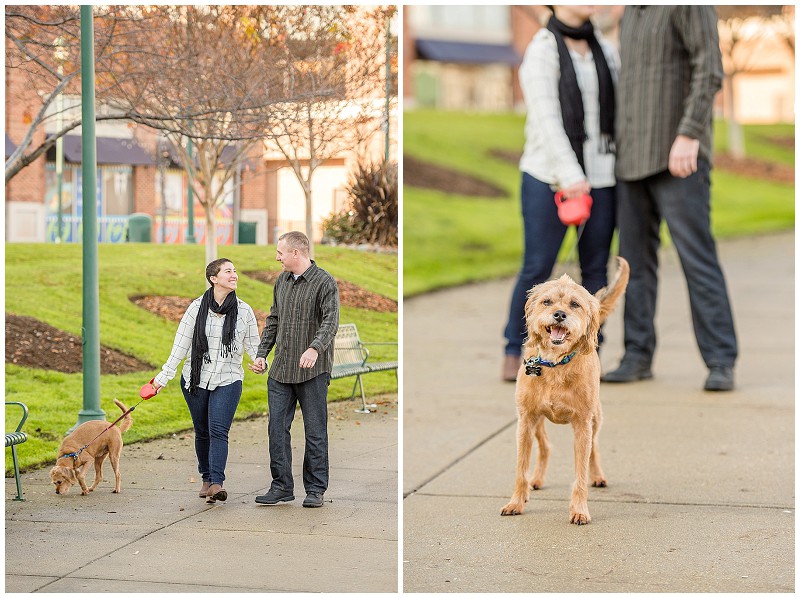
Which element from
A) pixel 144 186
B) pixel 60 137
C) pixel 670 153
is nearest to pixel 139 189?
pixel 144 186

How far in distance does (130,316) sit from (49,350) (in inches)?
13.5

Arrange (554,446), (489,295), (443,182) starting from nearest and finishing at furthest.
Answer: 1. (554,446)
2. (489,295)
3. (443,182)

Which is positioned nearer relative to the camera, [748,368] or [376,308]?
[376,308]

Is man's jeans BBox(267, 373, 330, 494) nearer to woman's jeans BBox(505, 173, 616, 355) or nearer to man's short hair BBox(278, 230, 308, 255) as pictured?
man's short hair BBox(278, 230, 308, 255)

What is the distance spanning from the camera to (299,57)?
14.5 ft

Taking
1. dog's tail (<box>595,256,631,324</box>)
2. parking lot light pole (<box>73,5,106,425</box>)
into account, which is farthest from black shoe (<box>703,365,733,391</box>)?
parking lot light pole (<box>73,5,106,425</box>)

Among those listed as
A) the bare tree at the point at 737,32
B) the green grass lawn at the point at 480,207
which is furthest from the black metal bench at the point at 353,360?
the bare tree at the point at 737,32

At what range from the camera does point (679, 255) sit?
23.5 ft

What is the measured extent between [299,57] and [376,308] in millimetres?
985

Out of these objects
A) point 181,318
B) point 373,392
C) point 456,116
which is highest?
point 456,116

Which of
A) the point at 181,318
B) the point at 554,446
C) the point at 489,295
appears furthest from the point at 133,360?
the point at 489,295

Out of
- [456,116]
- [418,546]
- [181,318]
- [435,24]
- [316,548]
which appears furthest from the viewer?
[435,24]

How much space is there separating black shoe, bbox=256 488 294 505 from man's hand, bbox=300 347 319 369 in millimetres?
459

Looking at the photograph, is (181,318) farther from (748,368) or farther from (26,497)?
(748,368)
